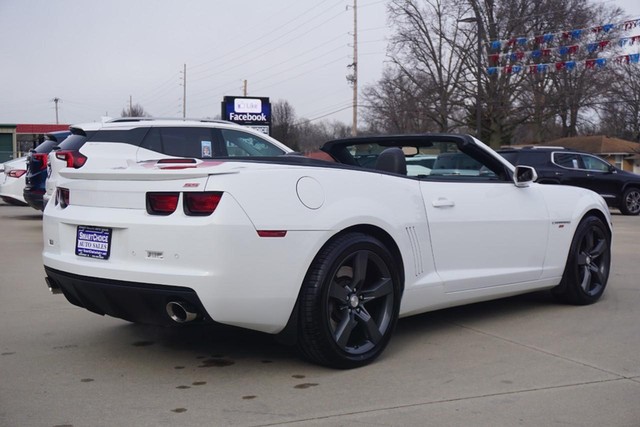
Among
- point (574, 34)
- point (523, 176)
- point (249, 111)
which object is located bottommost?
point (523, 176)

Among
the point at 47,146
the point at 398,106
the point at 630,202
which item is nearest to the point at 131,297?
the point at 47,146

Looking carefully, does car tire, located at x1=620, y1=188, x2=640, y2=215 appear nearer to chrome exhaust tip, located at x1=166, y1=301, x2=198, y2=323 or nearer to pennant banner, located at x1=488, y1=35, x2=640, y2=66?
pennant banner, located at x1=488, y1=35, x2=640, y2=66

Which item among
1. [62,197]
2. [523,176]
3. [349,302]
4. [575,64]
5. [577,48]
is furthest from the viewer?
[575,64]

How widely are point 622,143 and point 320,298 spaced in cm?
5746

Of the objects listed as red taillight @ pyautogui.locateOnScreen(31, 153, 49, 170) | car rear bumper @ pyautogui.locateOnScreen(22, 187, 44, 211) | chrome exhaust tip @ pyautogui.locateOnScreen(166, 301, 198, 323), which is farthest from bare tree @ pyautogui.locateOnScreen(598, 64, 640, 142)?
chrome exhaust tip @ pyautogui.locateOnScreen(166, 301, 198, 323)

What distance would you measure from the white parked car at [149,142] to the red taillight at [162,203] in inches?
211

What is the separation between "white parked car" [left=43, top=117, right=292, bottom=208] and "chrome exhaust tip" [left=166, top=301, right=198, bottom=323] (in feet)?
18.3

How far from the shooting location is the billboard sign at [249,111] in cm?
2488

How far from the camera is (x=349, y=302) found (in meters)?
4.54

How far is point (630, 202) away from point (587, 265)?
46.7 feet

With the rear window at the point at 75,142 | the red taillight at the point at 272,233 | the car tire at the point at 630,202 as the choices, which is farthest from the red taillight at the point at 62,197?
the car tire at the point at 630,202

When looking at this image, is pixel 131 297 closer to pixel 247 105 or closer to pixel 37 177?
pixel 37 177

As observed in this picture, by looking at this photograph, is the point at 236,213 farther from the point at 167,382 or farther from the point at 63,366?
the point at 63,366

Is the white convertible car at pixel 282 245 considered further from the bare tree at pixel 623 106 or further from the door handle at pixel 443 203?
A: the bare tree at pixel 623 106
